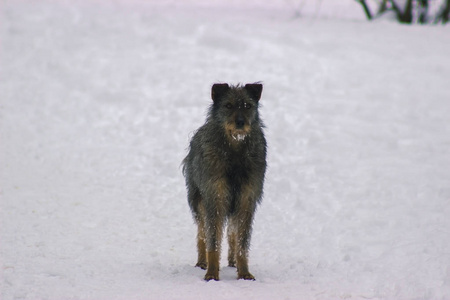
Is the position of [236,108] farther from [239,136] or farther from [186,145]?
[186,145]

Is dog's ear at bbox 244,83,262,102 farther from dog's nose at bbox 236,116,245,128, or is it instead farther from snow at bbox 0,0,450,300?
snow at bbox 0,0,450,300

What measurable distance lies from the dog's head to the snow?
1751 millimetres

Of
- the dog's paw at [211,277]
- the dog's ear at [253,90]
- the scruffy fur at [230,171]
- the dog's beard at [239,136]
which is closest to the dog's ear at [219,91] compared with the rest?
the scruffy fur at [230,171]

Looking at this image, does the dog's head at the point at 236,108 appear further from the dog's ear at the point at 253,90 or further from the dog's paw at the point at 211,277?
the dog's paw at the point at 211,277

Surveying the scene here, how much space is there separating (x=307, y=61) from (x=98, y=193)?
9144 millimetres

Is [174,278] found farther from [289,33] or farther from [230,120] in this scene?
[289,33]

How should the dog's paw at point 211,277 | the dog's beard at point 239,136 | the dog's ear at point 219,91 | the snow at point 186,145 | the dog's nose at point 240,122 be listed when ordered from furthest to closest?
the snow at point 186,145, the dog's ear at point 219,91, the dog's paw at point 211,277, the dog's beard at point 239,136, the dog's nose at point 240,122

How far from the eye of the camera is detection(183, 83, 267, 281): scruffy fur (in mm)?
6895

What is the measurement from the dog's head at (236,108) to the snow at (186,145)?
5.74 feet

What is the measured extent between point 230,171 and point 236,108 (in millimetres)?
740

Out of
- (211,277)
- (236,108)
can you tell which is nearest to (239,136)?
(236,108)

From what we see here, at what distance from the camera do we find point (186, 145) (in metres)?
12.9

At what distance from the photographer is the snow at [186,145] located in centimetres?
719

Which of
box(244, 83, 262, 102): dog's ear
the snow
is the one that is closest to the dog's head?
box(244, 83, 262, 102): dog's ear
